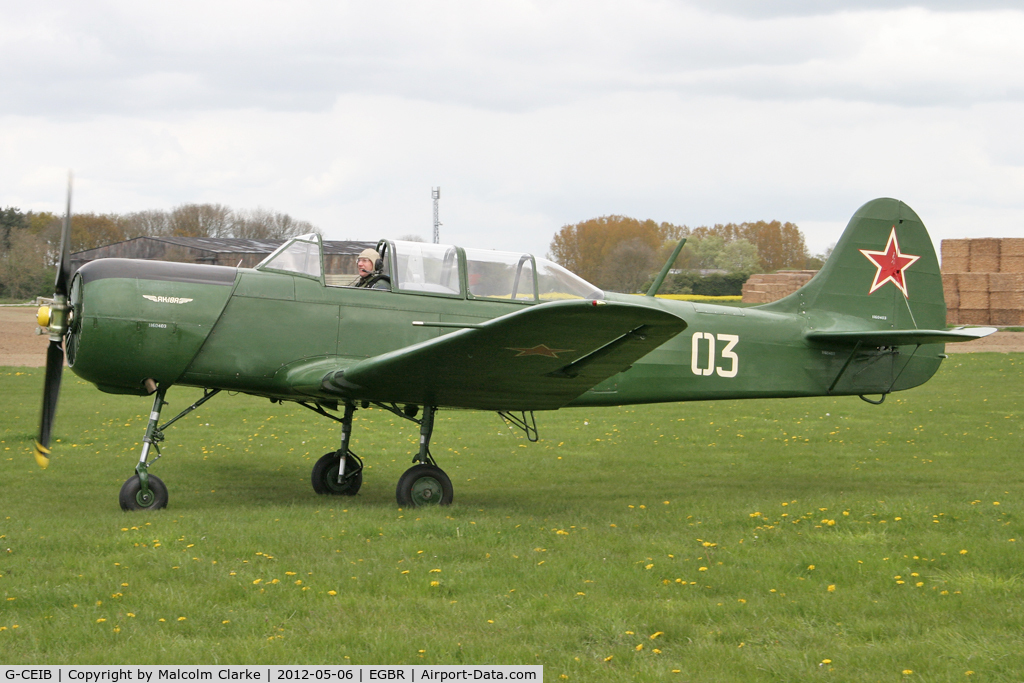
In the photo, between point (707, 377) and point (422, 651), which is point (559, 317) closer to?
point (422, 651)

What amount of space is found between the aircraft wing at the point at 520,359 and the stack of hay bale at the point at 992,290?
1084 inches

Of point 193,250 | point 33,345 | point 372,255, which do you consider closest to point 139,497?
point 372,255

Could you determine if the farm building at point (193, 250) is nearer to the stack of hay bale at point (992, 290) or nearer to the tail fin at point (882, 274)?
the stack of hay bale at point (992, 290)

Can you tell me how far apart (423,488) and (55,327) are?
3513 millimetres

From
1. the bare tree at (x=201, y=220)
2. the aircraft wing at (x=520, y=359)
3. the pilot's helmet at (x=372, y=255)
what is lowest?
the aircraft wing at (x=520, y=359)

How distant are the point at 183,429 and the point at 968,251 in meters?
Result: 29.5

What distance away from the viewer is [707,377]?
31.6 ft

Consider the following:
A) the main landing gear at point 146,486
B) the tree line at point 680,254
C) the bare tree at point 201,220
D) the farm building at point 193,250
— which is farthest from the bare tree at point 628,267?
the main landing gear at point 146,486

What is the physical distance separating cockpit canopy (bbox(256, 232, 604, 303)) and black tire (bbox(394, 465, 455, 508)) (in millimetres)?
1686

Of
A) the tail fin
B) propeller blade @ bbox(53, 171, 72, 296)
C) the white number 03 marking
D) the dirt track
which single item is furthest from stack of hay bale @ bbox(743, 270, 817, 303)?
propeller blade @ bbox(53, 171, 72, 296)

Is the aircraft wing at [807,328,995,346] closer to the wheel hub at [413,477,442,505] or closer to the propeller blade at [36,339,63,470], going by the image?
the wheel hub at [413,477,442,505]

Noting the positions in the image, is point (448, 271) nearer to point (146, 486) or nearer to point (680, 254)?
point (146, 486)

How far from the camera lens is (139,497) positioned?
26.5 ft

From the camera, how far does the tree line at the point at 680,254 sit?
44.0 meters
